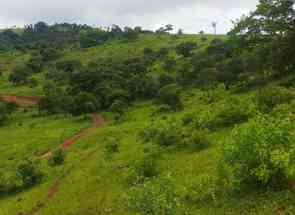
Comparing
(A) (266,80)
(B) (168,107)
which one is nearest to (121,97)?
(B) (168,107)

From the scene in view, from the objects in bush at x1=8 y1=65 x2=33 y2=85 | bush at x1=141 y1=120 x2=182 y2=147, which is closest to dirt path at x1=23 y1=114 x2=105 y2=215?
bush at x1=141 y1=120 x2=182 y2=147

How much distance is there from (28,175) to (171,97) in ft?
70.3

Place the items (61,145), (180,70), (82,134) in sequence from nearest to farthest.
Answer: (61,145), (82,134), (180,70)

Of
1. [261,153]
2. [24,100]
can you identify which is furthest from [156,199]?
[24,100]

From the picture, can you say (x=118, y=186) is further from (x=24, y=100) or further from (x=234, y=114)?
(x=24, y=100)

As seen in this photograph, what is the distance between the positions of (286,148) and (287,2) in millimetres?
30400

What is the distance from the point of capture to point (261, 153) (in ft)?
49.3

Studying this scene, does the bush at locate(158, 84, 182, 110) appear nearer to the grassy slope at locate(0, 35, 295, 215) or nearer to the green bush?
the grassy slope at locate(0, 35, 295, 215)

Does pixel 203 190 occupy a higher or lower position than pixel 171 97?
lower

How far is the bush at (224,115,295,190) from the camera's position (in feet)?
48.2

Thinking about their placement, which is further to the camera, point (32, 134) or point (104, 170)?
point (32, 134)

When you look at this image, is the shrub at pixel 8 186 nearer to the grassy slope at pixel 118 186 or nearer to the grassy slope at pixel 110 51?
the grassy slope at pixel 118 186

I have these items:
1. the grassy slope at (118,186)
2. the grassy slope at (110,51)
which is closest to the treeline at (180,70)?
the grassy slope at (110,51)

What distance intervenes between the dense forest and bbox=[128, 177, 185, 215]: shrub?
1.2 inches
